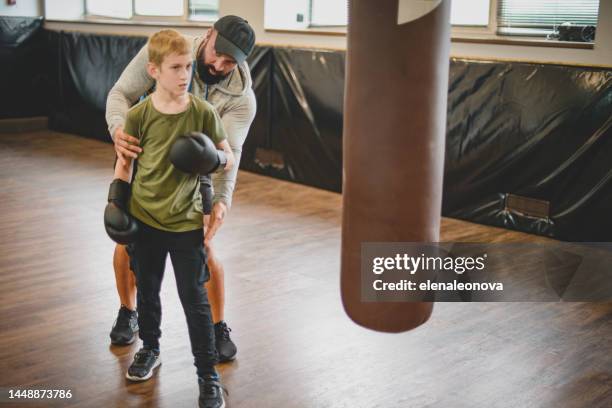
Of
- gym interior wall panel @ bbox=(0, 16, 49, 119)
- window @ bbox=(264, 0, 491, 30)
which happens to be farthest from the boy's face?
gym interior wall panel @ bbox=(0, 16, 49, 119)

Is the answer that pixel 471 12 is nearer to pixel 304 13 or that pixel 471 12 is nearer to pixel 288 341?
pixel 304 13

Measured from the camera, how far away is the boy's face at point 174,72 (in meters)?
2.26

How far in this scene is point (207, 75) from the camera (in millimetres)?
2664

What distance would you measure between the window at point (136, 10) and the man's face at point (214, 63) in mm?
4801

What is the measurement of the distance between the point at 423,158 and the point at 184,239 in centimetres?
85

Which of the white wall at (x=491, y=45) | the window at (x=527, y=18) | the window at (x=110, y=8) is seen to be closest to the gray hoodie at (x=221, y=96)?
the window at (x=527, y=18)

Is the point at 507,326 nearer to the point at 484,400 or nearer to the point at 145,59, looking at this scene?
the point at 484,400

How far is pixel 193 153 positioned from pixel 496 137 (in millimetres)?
Answer: 3122

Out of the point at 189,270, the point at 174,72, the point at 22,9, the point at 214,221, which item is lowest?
the point at 189,270

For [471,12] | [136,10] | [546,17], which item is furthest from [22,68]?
[546,17]

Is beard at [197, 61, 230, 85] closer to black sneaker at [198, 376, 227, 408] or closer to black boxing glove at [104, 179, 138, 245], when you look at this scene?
black boxing glove at [104, 179, 138, 245]

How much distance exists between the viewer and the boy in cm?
235

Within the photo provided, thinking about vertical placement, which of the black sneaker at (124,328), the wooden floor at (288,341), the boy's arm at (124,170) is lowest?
the wooden floor at (288,341)

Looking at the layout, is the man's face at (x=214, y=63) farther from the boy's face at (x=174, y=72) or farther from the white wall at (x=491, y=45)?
the white wall at (x=491, y=45)
